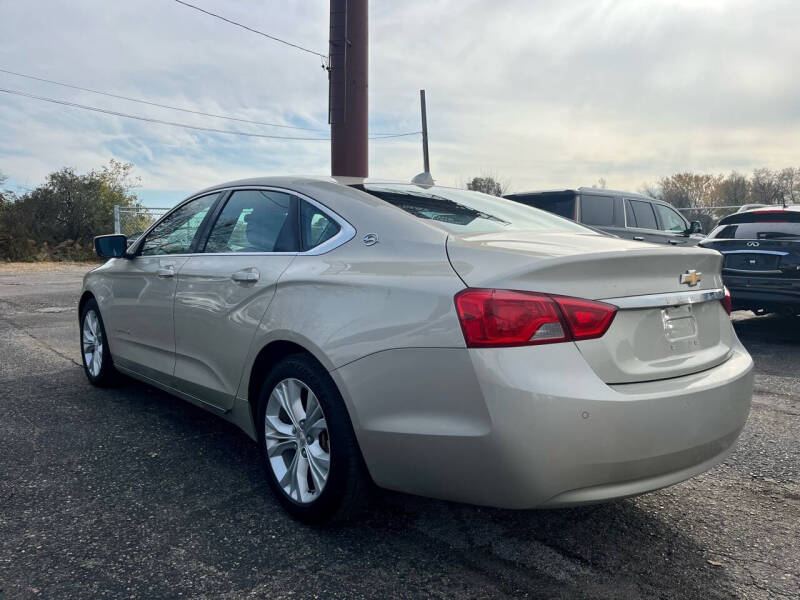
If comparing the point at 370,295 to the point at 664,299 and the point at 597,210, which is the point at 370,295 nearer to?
the point at 664,299

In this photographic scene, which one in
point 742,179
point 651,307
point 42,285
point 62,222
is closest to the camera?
point 651,307

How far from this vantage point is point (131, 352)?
4.27m

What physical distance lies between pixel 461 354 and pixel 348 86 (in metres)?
9.68

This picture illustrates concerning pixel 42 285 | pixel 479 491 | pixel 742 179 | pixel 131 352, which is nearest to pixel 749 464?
pixel 479 491

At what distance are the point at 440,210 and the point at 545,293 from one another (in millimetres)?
955

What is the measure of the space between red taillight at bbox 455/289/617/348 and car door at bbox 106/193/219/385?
7.12 feet

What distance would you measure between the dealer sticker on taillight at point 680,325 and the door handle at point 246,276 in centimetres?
177

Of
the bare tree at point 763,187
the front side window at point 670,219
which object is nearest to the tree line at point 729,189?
the bare tree at point 763,187

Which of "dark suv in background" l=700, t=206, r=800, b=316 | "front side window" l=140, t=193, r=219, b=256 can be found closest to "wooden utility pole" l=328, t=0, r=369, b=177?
"dark suv in background" l=700, t=206, r=800, b=316

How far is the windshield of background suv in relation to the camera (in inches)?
112

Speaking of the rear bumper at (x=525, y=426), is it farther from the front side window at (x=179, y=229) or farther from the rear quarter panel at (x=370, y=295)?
the front side window at (x=179, y=229)

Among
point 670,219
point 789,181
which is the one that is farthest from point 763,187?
point 670,219

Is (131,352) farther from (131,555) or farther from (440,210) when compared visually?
(440,210)

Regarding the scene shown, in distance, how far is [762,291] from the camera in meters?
6.92
